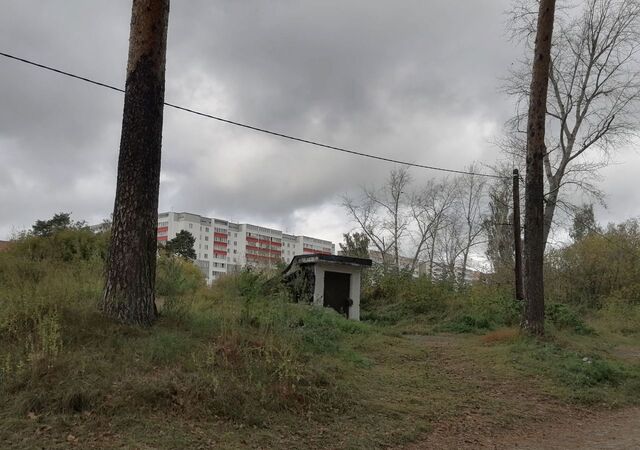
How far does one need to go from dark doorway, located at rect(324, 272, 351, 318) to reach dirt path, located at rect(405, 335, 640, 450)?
32.5 feet

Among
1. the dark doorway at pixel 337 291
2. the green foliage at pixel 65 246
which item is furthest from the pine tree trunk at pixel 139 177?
the dark doorway at pixel 337 291

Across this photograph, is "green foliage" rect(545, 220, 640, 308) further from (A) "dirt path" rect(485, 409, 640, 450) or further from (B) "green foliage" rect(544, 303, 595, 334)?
(A) "dirt path" rect(485, 409, 640, 450)

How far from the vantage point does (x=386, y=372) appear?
8.84 metres

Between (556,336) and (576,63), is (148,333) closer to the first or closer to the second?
(556,336)

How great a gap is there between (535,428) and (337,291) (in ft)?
40.1

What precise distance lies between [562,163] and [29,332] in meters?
27.2

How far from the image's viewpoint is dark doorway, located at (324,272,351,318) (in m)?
18.7

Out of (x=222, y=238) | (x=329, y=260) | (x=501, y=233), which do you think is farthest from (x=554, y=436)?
(x=222, y=238)

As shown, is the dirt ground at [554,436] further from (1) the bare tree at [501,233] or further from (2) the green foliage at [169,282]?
(1) the bare tree at [501,233]

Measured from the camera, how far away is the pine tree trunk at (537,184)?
12.0 metres

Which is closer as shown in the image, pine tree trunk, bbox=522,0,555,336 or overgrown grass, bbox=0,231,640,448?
overgrown grass, bbox=0,231,640,448

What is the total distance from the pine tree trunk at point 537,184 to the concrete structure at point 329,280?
7326 millimetres

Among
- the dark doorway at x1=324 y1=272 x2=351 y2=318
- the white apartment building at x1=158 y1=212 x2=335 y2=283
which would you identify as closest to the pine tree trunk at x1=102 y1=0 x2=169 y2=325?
the dark doorway at x1=324 y1=272 x2=351 y2=318

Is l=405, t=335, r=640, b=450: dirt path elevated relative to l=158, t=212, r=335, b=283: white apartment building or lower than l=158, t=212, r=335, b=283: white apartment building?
lower
